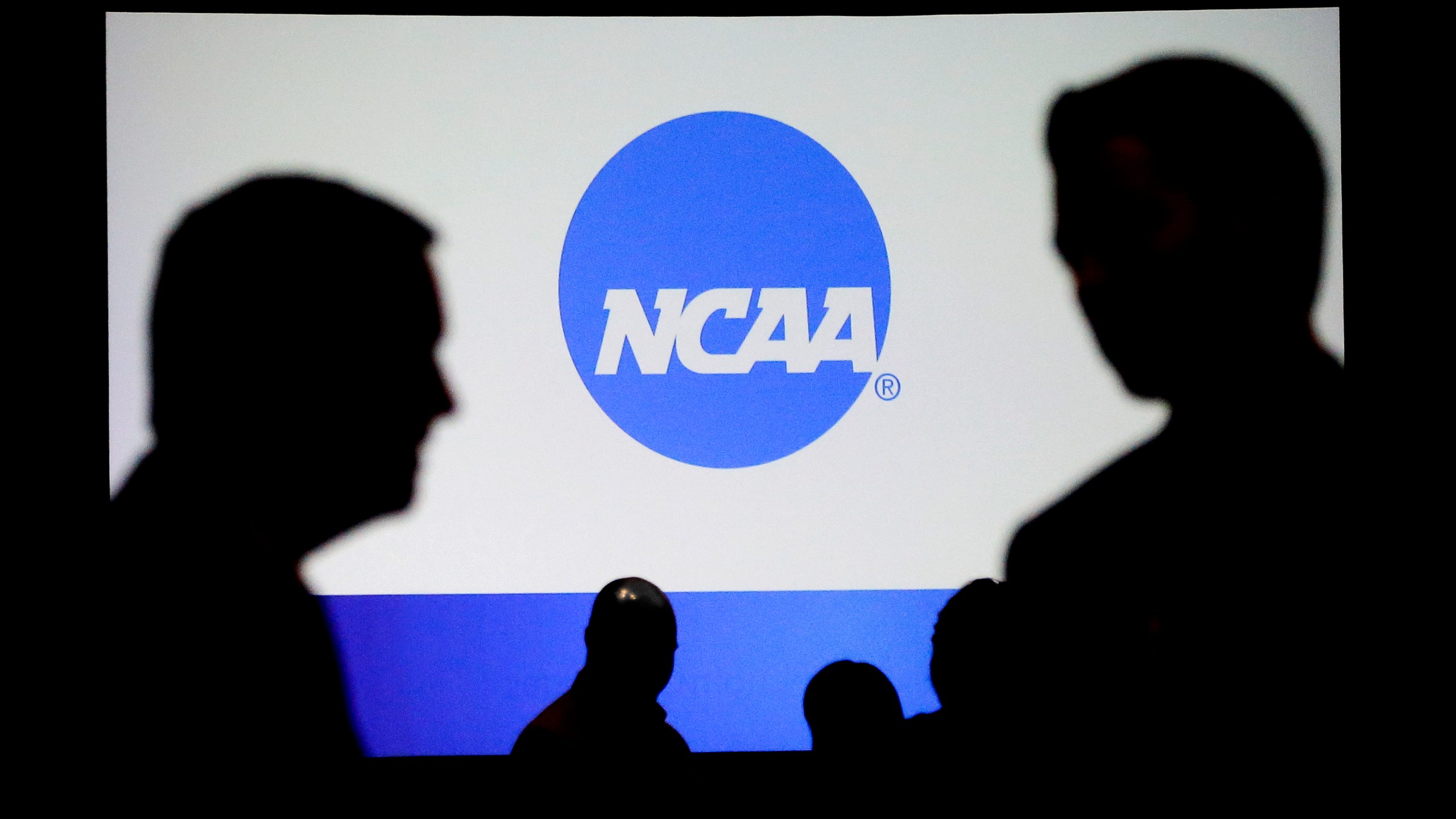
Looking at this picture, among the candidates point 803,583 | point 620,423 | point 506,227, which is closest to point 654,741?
point 803,583

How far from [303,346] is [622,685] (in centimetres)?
110

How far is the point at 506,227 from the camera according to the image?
6.72 ft

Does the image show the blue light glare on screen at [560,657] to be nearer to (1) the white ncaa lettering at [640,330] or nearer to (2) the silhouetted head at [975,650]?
(2) the silhouetted head at [975,650]

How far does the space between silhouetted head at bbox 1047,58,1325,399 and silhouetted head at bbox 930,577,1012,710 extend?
747mm

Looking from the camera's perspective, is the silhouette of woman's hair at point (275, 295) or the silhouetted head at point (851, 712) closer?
the silhouetted head at point (851, 712)

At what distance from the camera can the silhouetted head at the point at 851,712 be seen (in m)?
1.43

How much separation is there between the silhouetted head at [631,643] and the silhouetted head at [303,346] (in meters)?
0.70

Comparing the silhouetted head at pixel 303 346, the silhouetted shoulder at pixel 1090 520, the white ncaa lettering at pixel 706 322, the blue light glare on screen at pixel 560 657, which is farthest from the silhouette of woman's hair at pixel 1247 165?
the silhouetted head at pixel 303 346

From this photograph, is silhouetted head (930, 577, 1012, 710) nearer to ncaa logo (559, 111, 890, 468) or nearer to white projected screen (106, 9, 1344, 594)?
white projected screen (106, 9, 1344, 594)

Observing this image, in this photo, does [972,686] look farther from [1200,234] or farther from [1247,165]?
[1247,165]

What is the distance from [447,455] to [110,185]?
97 cm

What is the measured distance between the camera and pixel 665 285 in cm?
205

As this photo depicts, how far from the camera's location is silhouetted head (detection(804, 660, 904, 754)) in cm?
143

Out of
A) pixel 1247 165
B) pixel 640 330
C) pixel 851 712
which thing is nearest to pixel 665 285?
pixel 640 330
